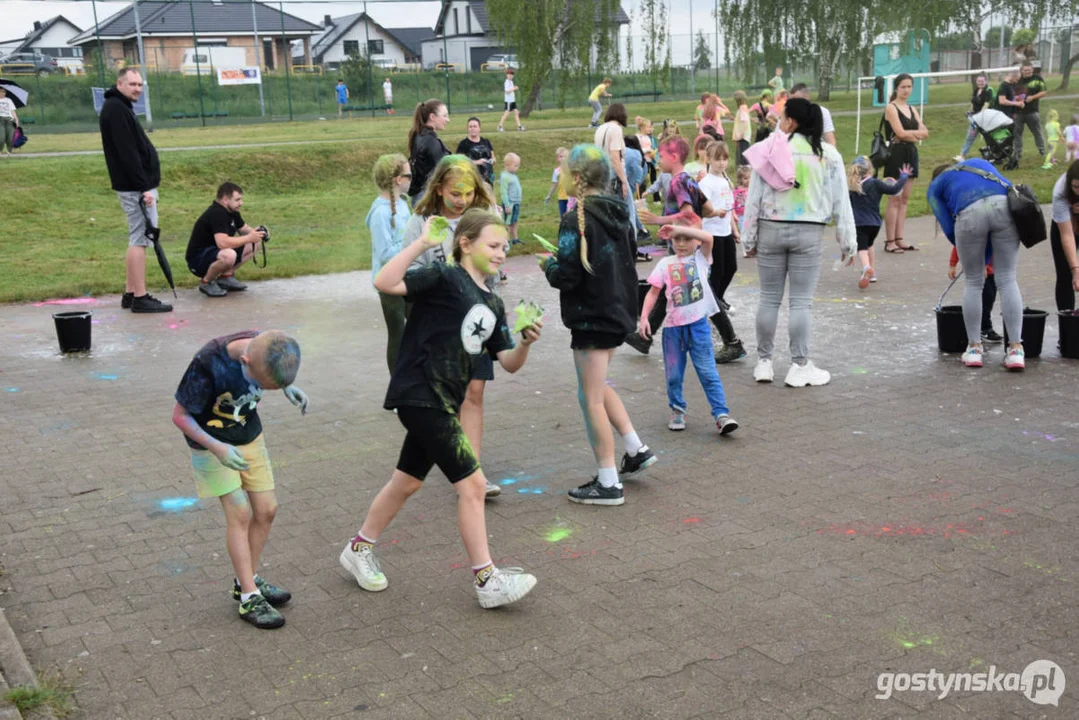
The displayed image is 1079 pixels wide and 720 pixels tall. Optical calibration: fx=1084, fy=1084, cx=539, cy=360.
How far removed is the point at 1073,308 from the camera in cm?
889

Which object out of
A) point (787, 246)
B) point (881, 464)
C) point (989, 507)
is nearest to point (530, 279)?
point (787, 246)

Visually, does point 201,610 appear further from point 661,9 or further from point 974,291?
point 661,9

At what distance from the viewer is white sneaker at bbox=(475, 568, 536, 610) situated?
453 cm

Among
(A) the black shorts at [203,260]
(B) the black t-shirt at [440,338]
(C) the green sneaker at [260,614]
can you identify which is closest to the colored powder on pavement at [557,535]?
(B) the black t-shirt at [440,338]

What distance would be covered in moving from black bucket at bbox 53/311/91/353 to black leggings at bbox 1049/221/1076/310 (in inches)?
320

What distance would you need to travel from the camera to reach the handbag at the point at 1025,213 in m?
7.76

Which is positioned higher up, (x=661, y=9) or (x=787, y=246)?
(x=661, y=9)

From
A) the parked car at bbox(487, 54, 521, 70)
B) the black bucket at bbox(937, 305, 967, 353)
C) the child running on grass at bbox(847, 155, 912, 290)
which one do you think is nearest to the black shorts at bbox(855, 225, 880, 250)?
the child running on grass at bbox(847, 155, 912, 290)

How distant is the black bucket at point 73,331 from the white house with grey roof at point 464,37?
31.1 metres

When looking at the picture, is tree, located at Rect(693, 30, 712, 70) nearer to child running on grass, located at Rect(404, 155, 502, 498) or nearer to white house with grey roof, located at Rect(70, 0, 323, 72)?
white house with grey roof, located at Rect(70, 0, 323, 72)

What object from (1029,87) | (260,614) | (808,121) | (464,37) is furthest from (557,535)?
(464,37)

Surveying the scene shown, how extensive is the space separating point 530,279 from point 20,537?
27.0 feet

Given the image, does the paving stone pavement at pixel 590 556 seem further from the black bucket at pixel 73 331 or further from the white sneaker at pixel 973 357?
the black bucket at pixel 73 331

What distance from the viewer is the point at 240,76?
41125mm
